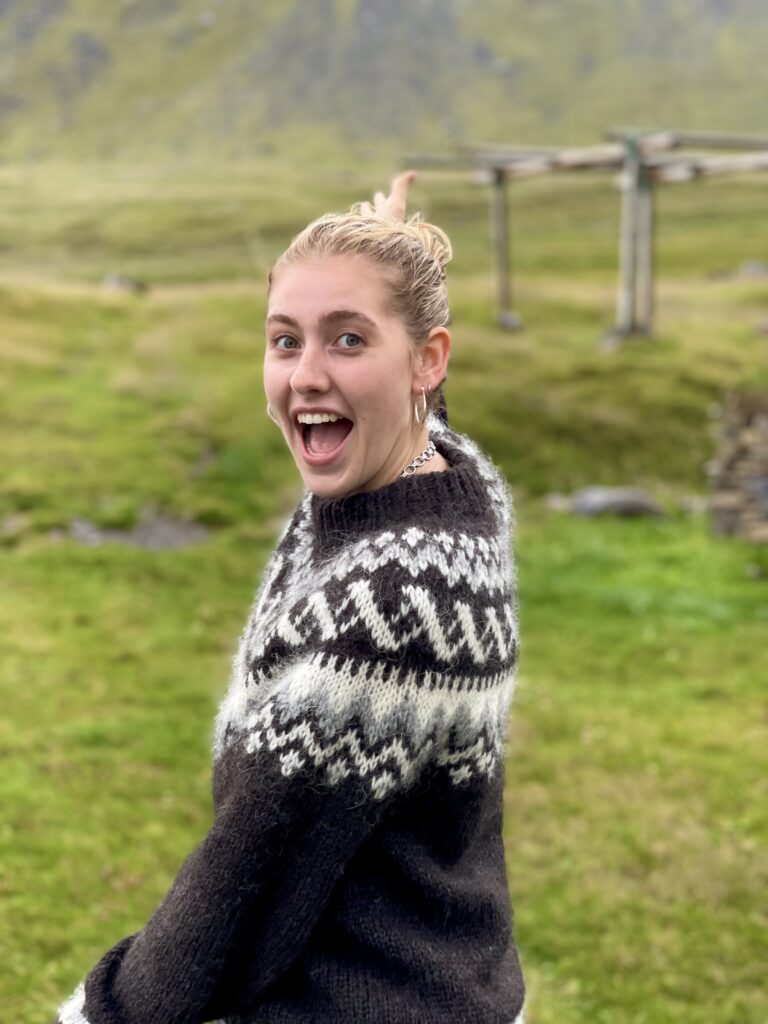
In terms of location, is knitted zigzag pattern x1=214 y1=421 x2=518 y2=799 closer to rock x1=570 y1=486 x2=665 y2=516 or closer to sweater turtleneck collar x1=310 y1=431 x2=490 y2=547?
sweater turtleneck collar x1=310 y1=431 x2=490 y2=547

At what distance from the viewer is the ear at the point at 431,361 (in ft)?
8.83

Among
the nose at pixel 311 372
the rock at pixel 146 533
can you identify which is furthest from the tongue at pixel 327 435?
the rock at pixel 146 533

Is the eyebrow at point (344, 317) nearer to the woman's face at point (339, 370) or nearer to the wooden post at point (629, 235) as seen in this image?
the woman's face at point (339, 370)

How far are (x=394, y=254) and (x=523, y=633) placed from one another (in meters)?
9.10

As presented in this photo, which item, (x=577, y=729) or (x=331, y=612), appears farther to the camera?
(x=577, y=729)

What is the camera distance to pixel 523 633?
11.3 m

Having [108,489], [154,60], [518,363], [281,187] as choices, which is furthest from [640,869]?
[154,60]

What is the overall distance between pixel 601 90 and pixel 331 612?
192 metres

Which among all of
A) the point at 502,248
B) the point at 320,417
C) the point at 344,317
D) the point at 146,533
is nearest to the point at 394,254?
the point at 344,317

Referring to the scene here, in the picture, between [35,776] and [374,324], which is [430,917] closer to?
[374,324]

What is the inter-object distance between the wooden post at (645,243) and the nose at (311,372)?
21046mm

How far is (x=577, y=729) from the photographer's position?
9.27 m

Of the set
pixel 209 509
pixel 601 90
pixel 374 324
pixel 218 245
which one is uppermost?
pixel 601 90

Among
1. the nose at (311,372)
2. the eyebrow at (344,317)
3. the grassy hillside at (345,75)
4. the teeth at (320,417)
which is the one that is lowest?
the teeth at (320,417)
